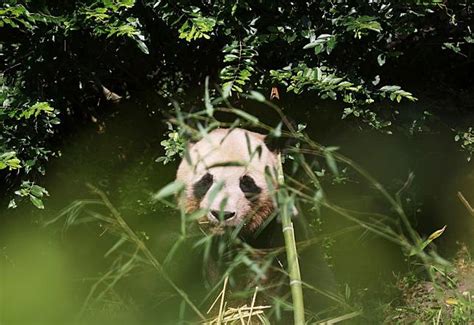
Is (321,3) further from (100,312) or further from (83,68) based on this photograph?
(100,312)

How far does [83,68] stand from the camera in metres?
4.32

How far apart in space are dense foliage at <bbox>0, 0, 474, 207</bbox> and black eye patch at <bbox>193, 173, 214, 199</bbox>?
22.3 inches

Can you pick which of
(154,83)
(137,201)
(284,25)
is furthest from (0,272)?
(284,25)

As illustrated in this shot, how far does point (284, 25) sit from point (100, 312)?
1925 mm

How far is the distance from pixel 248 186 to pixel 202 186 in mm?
212

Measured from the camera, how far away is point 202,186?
11.5 feet

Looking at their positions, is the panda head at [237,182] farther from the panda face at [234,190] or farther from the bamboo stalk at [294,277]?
the bamboo stalk at [294,277]

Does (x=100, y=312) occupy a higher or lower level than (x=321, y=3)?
lower

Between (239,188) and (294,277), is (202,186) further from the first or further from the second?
(294,277)

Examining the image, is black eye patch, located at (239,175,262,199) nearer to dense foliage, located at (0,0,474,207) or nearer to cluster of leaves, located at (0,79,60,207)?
dense foliage, located at (0,0,474,207)

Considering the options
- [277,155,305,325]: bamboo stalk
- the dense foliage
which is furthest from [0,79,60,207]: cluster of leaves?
[277,155,305,325]: bamboo stalk

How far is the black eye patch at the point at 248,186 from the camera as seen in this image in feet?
11.3

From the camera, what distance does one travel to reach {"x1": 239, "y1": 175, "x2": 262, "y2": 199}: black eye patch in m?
3.45

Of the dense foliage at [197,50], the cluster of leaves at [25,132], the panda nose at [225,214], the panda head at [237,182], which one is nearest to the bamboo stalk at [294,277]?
the panda nose at [225,214]
